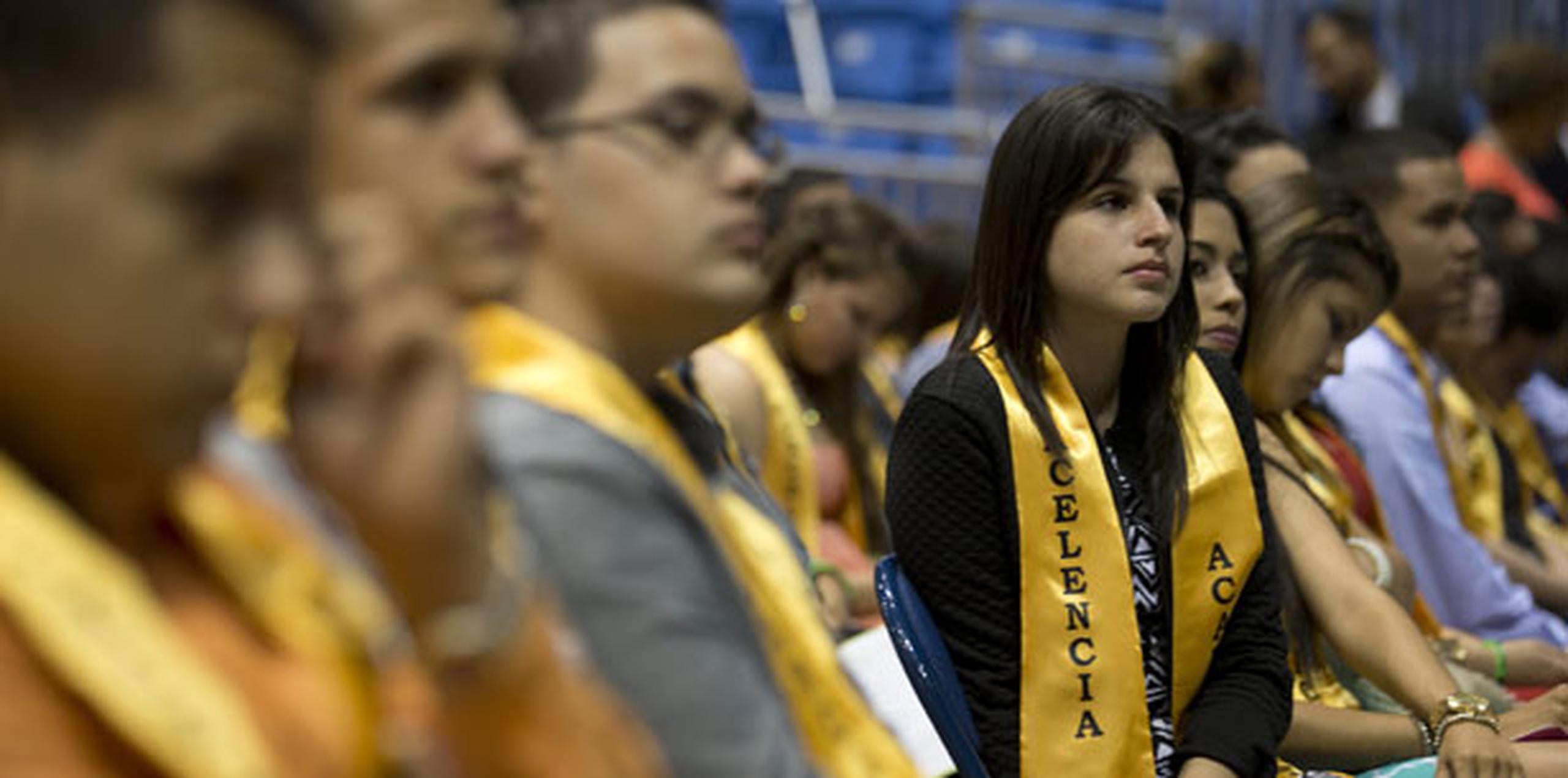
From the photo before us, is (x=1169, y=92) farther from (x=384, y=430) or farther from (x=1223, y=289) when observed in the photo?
(x=384, y=430)

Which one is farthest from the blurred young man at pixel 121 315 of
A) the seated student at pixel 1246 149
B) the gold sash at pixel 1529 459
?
the gold sash at pixel 1529 459

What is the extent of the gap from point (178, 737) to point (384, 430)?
20 centimetres

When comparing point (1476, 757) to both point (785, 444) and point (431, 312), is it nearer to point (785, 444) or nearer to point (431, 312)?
point (785, 444)

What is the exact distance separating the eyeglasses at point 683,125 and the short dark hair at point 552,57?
0.07ft

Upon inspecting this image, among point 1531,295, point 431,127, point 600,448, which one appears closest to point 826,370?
point 1531,295

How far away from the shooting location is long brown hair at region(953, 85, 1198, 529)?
3293 mm

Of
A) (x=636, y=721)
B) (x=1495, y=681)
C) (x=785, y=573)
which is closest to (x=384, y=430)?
(x=636, y=721)

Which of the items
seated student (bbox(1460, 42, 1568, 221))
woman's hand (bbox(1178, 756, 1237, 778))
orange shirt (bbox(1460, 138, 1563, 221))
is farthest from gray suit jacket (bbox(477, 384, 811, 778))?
seated student (bbox(1460, 42, 1568, 221))

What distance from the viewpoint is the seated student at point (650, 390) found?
1797 mm

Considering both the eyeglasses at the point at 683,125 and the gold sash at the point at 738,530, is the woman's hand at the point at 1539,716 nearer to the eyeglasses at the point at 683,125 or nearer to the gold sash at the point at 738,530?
the gold sash at the point at 738,530

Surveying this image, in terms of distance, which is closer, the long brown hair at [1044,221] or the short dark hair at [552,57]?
the short dark hair at [552,57]

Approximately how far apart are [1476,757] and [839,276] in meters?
1.95

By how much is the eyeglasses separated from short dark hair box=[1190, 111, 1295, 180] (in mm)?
2692

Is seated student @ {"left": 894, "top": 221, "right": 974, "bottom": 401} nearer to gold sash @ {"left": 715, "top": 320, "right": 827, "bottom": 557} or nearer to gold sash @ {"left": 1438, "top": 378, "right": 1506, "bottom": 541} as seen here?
gold sash @ {"left": 715, "top": 320, "right": 827, "bottom": 557}
